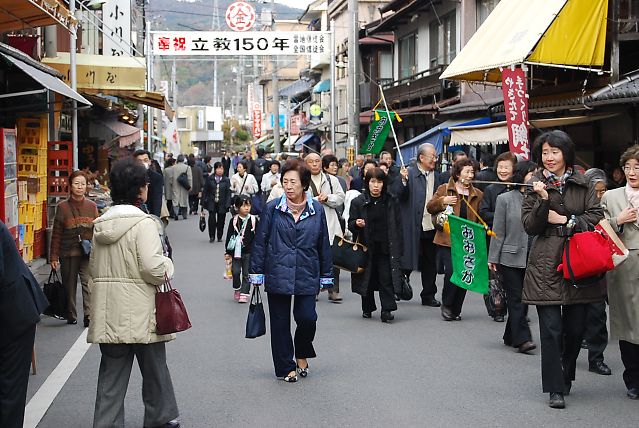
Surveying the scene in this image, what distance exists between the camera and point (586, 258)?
6703 millimetres

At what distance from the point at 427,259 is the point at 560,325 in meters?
5.29

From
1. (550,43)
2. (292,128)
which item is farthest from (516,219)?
(292,128)

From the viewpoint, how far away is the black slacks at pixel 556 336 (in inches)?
273

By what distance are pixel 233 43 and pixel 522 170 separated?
25905 millimetres

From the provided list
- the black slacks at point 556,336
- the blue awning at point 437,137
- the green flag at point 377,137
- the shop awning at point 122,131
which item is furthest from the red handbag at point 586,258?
the shop awning at point 122,131

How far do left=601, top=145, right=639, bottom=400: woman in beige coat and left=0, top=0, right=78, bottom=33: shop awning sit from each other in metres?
7.98

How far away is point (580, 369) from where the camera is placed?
8391mm

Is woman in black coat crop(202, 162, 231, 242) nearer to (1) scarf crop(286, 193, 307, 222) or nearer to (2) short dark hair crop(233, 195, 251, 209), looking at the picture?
(2) short dark hair crop(233, 195, 251, 209)

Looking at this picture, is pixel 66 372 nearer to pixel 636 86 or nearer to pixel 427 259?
pixel 427 259

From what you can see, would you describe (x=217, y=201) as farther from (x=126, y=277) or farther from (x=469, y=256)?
(x=126, y=277)

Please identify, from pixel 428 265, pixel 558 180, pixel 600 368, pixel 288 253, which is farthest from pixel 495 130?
pixel 558 180

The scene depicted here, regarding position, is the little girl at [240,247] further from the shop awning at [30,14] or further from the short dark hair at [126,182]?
the short dark hair at [126,182]

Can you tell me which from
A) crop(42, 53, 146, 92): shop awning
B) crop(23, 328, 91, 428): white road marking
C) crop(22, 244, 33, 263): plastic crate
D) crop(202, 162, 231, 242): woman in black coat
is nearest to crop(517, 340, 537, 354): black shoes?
crop(23, 328, 91, 428): white road marking

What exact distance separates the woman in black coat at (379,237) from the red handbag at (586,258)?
413cm
